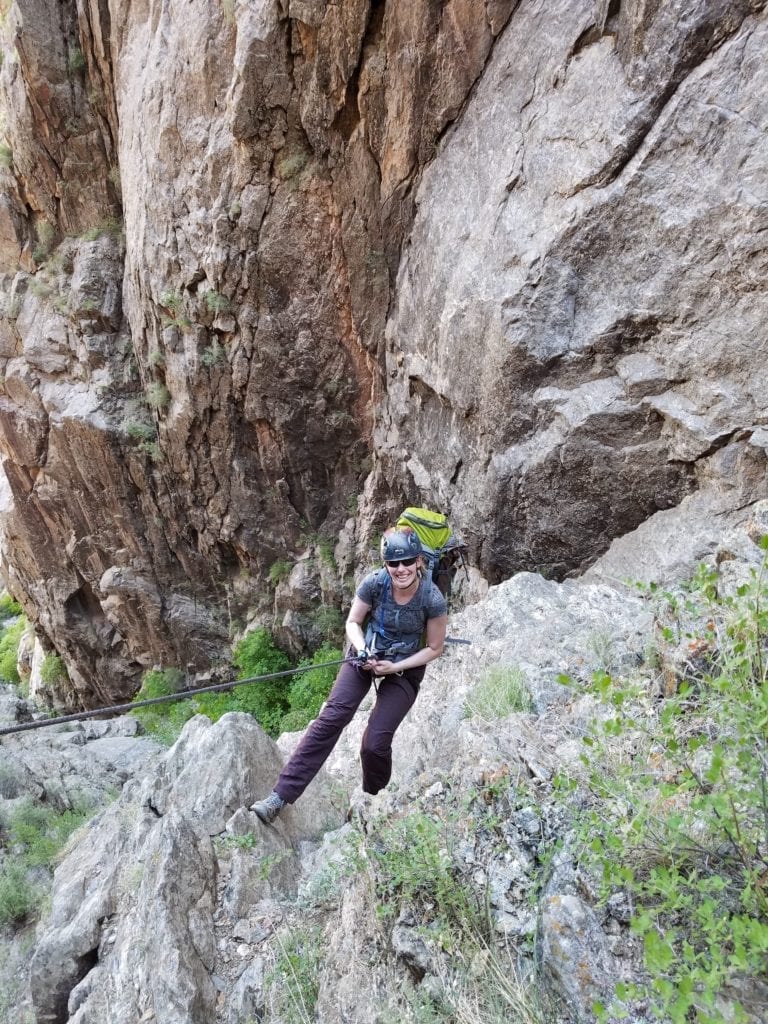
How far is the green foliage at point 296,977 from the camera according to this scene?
2.67 meters

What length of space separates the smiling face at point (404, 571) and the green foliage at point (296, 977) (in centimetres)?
189

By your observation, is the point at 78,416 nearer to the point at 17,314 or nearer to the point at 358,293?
the point at 17,314

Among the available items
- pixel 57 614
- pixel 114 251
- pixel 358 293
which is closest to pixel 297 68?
pixel 358 293

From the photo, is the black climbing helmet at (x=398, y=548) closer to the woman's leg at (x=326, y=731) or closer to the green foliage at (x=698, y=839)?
the woman's leg at (x=326, y=731)

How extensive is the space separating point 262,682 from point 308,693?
1569 mm

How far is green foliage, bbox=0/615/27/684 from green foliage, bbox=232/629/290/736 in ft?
42.2

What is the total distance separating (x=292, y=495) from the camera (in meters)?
11.9

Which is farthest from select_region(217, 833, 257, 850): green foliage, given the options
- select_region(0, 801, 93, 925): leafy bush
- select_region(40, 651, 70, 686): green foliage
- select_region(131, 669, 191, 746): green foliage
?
select_region(40, 651, 70, 686): green foliage

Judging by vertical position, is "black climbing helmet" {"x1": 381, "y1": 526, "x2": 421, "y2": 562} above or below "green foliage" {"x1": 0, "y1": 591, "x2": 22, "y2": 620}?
above

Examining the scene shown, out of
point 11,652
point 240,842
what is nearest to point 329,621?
point 240,842

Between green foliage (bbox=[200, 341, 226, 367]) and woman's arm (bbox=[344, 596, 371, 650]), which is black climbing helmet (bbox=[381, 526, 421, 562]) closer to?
woman's arm (bbox=[344, 596, 371, 650])

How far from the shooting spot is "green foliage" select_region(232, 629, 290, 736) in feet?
38.5

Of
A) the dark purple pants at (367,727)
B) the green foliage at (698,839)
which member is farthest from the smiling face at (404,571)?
the green foliage at (698,839)

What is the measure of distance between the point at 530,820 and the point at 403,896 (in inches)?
25.7
